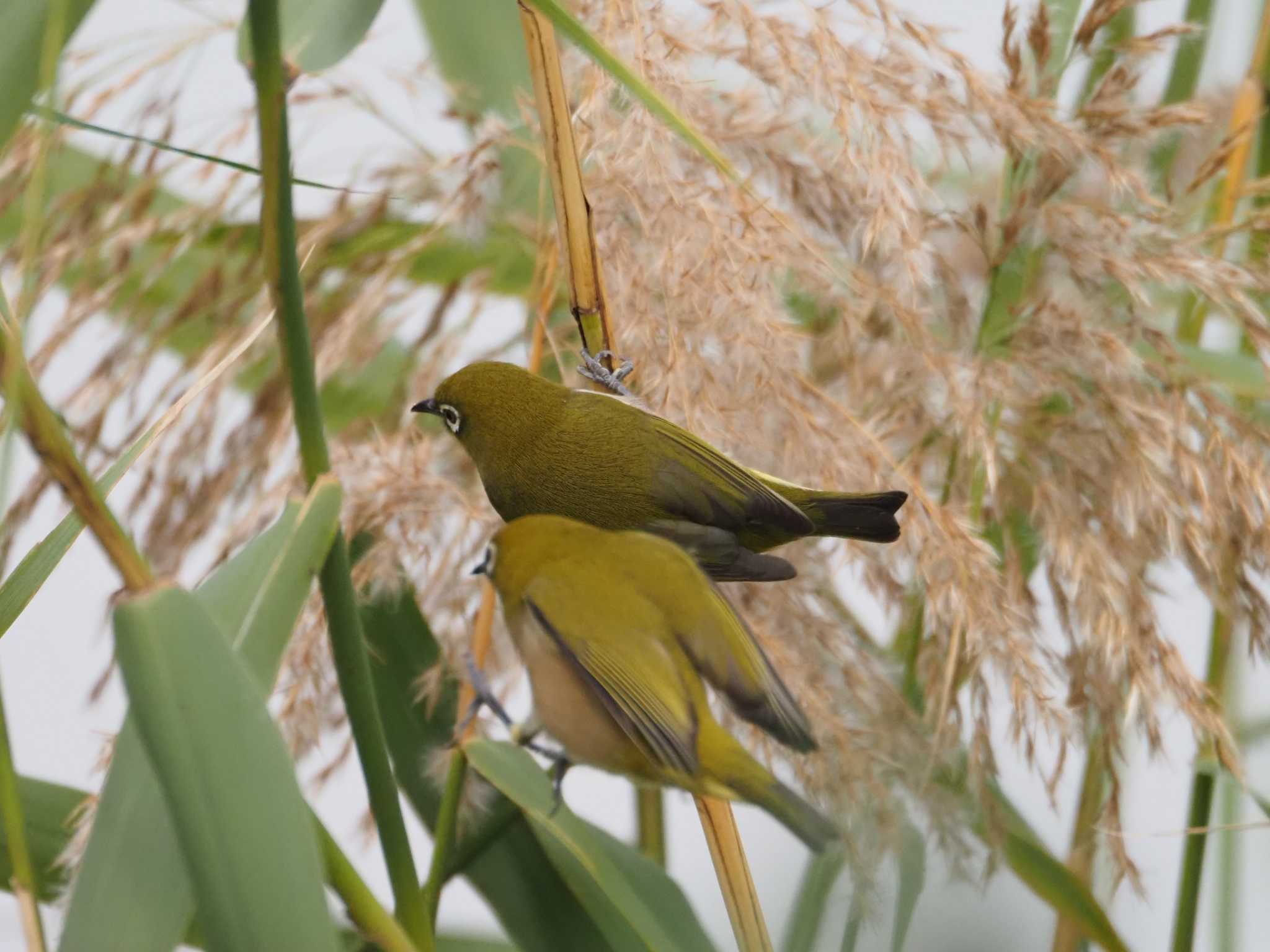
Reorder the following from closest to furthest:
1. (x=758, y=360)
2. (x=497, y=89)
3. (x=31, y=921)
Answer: (x=31, y=921) < (x=758, y=360) < (x=497, y=89)

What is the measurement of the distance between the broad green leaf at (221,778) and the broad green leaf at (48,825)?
1.35 feet

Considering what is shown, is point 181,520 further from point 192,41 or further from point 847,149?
point 847,149

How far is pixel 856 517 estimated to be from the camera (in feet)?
1.96

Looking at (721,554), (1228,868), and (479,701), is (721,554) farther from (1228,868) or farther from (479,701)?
(1228,868)

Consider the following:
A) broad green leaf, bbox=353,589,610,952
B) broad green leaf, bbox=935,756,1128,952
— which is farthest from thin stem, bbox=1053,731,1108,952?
broad green leaf, bbox=353,589,610,952

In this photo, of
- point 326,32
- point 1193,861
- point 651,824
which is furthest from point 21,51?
point 1193,861

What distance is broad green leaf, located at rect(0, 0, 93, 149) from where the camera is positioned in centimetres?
54

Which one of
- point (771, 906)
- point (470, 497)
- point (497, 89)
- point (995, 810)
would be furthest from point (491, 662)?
point (497, 89)

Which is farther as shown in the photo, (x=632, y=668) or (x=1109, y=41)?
(x=1109, y=41)

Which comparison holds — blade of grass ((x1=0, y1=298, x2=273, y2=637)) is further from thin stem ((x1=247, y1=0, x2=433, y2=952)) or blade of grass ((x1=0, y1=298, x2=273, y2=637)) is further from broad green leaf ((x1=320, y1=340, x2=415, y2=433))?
broad green leaf ((x1=320, y1=340, x2=415, y2=433))

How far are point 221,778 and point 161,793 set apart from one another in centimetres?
7

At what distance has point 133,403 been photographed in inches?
41.9

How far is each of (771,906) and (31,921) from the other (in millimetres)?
478

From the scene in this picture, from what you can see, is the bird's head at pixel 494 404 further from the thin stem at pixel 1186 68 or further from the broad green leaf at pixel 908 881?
the thin stem at pixel 1186 68
